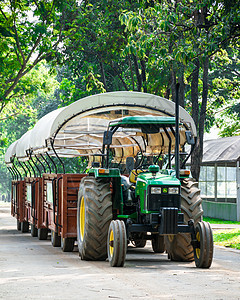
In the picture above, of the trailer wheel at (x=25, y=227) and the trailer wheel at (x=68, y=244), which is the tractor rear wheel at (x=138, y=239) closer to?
the trailer wheel at (x=68, y=244)

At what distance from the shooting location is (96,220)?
12.4 meters

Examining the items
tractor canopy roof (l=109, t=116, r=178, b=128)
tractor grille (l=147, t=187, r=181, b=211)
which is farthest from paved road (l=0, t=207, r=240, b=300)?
tractor canopy roof (l=109, t=116, r=178, b=128)

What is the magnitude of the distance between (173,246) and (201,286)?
127 inches

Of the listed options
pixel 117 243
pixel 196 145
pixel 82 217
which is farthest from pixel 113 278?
pixel 196 145

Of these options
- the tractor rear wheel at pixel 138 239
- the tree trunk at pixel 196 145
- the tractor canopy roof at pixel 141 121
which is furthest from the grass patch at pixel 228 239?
the tractor canopy roof at pixel 141 121

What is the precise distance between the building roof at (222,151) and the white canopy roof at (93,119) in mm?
10671

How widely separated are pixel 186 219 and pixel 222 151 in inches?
780

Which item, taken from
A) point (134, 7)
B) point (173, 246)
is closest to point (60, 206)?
point (173, 246)

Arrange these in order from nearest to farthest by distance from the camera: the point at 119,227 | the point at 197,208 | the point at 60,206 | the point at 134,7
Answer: the point at 119,227
the point at 197,208
the point at 60,206
the point at 134,7

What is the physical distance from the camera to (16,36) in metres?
28.2

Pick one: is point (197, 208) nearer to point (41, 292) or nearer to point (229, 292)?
point (229, 292)

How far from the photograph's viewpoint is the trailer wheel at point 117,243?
11.4 metres

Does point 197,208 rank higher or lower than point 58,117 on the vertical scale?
lower

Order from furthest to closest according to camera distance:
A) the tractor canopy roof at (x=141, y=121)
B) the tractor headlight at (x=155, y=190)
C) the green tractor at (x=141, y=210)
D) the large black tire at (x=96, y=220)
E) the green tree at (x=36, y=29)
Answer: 1. the green tree at (x=36, y=29)
2. the tractor canopy roof at (x=141, y=121)
3. the large black tire at (x=96, y=220)
4. the tractor headlight at (x=155, y=190)
5. the green tractor at (x=141, y=210)
